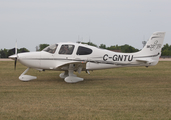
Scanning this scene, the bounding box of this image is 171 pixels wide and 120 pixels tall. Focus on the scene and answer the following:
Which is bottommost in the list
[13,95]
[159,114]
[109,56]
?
[13,95]

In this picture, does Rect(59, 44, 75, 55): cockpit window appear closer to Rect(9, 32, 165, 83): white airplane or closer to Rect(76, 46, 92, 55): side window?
Rect(9, 32, 165, 83): white airplane

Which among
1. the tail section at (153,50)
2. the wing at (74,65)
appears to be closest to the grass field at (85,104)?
the wing at (74,65)

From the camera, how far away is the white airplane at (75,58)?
9.95 m

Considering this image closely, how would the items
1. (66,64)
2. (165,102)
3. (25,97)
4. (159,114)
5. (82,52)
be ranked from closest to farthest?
(159,114)
(165,102)
(25,97)
(66,64)
(82,52)

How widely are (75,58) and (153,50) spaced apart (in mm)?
4225

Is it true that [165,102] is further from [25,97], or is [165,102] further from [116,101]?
[25,97]

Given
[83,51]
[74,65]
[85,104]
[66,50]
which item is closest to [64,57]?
[66,50]

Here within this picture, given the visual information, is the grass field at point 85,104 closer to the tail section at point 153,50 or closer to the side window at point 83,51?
the side window at point 83,51

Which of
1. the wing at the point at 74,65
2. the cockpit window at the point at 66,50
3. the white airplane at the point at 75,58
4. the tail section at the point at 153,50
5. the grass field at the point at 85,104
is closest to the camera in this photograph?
the grass field at the point at 85,104

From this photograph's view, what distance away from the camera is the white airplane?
995 cm

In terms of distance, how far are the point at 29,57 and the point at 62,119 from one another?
585 centimetres

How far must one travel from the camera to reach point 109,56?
1048 centimetres

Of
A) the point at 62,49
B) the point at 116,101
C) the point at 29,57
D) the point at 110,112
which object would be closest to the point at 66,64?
the point at 62,49

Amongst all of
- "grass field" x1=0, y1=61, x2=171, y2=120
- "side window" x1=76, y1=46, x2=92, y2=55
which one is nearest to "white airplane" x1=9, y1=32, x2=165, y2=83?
"side window" x1=76, y1=46, x2=92, y2=55
